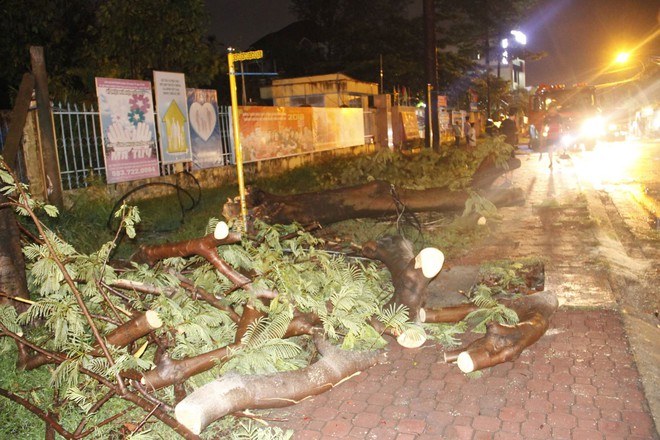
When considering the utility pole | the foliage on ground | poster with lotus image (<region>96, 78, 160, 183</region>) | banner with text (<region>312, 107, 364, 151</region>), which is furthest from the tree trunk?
the utility pole

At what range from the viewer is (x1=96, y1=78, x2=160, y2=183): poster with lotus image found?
404 inches

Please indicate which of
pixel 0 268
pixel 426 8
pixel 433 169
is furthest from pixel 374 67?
pixel 0 268

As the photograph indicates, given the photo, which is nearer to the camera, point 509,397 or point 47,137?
point 509,397

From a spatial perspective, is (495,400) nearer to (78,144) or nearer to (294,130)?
(78,144)

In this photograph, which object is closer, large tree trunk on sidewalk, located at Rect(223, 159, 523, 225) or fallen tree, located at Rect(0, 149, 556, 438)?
fallen tree, located at Rect(0, 149, 556, 438)

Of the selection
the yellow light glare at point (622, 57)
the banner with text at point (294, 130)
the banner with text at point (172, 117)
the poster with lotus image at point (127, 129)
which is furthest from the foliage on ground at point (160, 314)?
the yellow light glare at point (622, 57)

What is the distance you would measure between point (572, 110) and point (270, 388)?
2651 centimetres

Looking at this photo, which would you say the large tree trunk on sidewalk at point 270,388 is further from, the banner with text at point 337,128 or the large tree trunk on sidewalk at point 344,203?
the banner with text at point 337,128

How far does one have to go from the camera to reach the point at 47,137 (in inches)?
335

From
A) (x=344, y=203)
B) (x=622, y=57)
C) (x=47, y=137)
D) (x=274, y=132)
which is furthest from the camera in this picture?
(x=622, y=57)

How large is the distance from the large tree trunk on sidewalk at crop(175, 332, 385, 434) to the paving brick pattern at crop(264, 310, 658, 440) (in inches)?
3.7

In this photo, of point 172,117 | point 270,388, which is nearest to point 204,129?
point 172,117

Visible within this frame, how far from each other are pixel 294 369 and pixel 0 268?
256 cm

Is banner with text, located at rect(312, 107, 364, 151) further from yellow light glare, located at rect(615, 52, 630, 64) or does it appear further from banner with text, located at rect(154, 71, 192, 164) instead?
yellow light glare, located at rect(615, 52, 630, 64)
